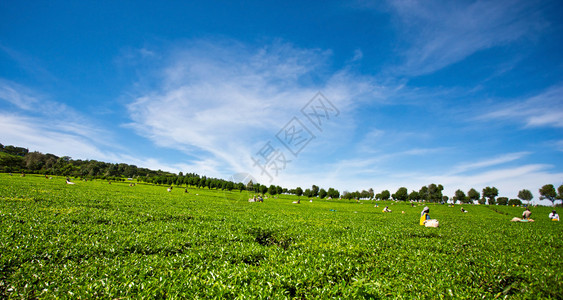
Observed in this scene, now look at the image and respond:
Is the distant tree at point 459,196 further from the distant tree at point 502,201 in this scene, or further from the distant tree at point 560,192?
the distant tree at point 560,192

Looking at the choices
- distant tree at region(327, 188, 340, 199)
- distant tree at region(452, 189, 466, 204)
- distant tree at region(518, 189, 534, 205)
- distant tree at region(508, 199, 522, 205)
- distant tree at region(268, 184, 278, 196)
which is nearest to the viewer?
distant tree at region(508, 199, 522, 205)

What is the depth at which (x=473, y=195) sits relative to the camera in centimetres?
12050

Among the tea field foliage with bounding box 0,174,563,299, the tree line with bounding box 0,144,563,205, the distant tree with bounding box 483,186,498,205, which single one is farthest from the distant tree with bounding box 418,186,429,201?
the tea field foliage with bounding box 0,174,563,299

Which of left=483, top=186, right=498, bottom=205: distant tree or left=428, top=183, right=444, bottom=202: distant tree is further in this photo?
left=428, top=183, right=444, bottom=202: distant tree

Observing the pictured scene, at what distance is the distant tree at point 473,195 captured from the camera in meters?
120

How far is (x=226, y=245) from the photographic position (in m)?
8.52

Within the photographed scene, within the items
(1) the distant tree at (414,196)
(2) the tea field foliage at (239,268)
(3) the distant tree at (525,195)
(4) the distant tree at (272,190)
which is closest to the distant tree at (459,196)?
(1) the distant tree at (414,196)

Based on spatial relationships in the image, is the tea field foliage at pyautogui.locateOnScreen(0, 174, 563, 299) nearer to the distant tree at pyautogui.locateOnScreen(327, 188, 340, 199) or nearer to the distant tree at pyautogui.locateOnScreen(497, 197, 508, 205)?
the distant tree at pyautogui.locateOnScreen(327, 188, 340, 199)

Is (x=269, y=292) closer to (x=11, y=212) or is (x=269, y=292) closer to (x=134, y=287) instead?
(x=134, y=287)

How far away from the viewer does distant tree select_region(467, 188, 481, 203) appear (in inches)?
4734

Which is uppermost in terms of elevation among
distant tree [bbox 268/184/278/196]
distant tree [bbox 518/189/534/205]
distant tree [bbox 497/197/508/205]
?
distant tree [bbox 518/189/534/205]

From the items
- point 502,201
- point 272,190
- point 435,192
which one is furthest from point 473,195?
point 272,190

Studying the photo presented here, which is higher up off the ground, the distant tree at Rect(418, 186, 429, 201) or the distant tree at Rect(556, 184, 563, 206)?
the distant tree at Rect(556, 184, 563, 206)

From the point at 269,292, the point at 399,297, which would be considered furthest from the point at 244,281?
the point at 399,297
